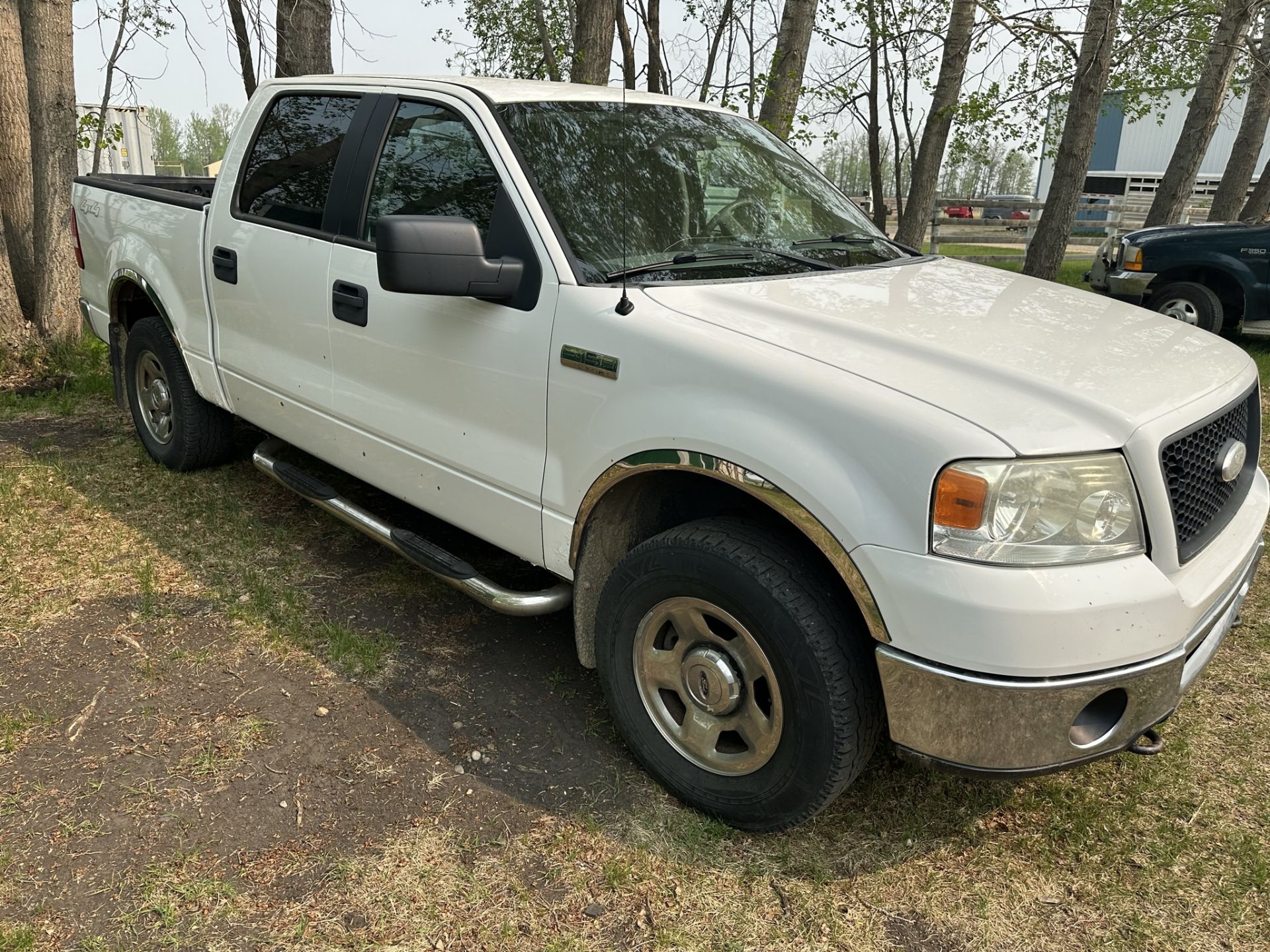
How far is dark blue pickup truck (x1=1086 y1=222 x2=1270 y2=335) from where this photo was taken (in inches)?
343

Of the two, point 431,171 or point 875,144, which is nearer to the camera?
point 431,171

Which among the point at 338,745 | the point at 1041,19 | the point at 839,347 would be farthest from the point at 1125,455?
the point at 1041,19

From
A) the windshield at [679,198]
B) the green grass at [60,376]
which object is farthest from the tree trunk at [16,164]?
the windshield at [679,198]

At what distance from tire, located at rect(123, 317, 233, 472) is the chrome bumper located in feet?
12.9

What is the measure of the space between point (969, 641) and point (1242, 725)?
1854mm

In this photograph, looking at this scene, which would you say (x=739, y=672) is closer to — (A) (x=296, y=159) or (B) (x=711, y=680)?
(B) (x=711, y=680)

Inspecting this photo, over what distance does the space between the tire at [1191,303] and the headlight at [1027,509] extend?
776cm

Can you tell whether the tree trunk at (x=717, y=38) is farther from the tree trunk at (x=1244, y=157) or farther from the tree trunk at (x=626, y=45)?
the tree trunk at (x=1244, y=157)

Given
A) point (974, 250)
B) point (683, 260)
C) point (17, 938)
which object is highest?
point (683, 260)

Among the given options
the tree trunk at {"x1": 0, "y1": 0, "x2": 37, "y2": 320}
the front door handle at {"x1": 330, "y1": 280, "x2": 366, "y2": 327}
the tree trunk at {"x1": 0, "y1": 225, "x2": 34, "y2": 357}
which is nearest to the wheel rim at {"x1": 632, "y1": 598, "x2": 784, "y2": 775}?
the front door handle at {"x1": 330, "y1": 280, "x2": 366, "y2": 327}

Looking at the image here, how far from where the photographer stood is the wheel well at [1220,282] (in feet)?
29.1

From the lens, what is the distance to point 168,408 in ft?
16.9

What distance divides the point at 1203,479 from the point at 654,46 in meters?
12.4

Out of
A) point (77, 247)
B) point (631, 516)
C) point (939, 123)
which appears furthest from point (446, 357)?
point (939, 123)
